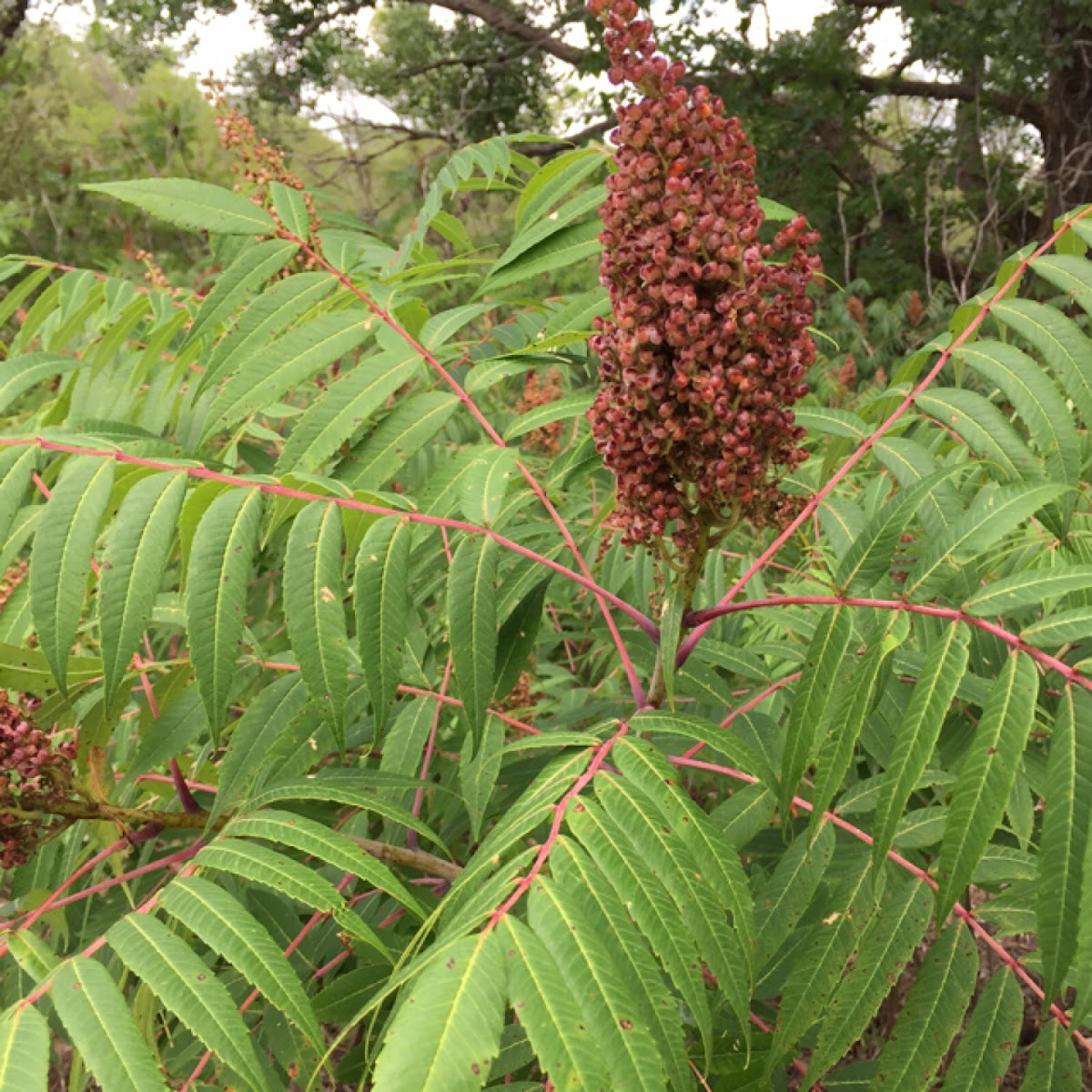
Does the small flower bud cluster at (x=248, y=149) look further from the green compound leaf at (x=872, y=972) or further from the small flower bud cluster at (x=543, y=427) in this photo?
the green compound leaf at (x=872, y=972)

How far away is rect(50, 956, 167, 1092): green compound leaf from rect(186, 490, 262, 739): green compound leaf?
1.30 ft

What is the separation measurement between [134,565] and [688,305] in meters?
1.08

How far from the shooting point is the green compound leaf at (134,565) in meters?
1.49

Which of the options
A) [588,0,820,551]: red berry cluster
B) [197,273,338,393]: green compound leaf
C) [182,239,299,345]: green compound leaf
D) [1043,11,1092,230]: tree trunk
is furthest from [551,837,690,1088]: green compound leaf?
[1043,11,1092,230]: tree trunk

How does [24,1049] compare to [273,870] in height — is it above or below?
below

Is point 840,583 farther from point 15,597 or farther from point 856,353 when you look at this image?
point 856,353

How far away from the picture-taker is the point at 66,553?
1.56m

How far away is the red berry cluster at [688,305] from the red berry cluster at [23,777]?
1.26 metres

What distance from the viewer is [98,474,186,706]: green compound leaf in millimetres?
1492

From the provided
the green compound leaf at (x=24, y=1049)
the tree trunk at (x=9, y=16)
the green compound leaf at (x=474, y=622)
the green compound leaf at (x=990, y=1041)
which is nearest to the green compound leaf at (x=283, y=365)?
the green compound leaf at (x=474, y=622)

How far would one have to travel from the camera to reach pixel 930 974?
158 cm

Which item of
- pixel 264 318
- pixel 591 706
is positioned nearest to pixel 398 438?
pixel 264 318

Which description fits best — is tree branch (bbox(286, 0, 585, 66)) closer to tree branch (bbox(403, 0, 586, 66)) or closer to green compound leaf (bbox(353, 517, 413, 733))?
tree branch (bbox(403, 0, 586, 66))

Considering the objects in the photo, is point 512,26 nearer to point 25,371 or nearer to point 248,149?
point 248,149
